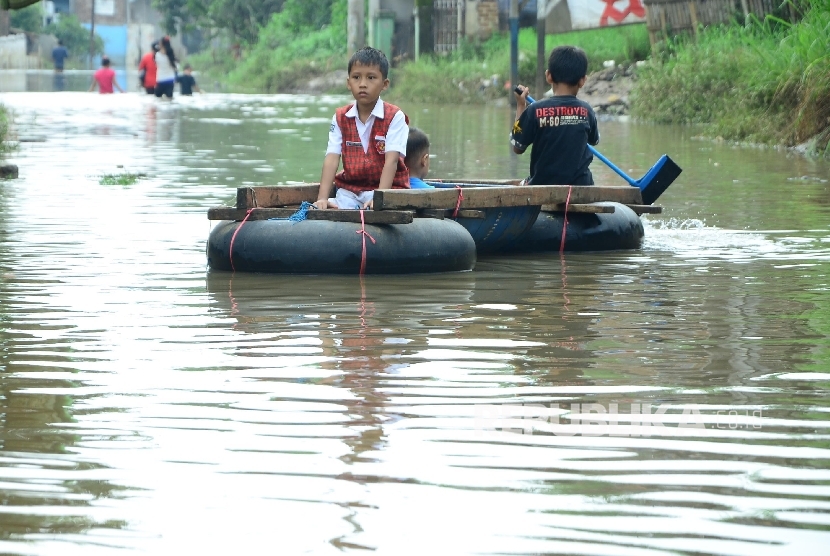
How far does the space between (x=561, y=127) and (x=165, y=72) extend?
1042 inches

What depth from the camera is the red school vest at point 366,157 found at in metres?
8.41

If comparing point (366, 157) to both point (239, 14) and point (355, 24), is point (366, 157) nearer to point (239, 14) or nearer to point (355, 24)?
point (355, 24)

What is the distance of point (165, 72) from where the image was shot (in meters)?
34.5

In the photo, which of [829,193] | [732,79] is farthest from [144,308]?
[732,79]

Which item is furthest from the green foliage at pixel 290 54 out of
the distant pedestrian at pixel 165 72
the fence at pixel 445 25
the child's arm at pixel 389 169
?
the child's arm at pixel 389 169

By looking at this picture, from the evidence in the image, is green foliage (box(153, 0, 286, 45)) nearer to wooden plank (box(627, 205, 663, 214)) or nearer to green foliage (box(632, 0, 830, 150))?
green foliage (box(632, 0, 830, 150))

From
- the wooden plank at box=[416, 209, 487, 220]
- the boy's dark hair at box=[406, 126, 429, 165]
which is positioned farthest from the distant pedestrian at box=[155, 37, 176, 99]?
the wooden plank at box=[416, 209, 487, 220]

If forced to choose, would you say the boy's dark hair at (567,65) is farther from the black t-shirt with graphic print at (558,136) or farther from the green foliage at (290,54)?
the green foliage at (290,54)

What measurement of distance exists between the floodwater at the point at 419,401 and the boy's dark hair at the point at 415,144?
2.81ft

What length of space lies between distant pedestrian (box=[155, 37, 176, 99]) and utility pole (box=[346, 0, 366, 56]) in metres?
11.9

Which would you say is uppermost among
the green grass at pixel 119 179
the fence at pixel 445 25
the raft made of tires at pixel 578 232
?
the fence at pixel 445 25

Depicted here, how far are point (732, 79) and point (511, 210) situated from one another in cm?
1251

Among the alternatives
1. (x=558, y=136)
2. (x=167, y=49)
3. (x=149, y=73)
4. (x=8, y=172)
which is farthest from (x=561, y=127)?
(x=149, y=73)

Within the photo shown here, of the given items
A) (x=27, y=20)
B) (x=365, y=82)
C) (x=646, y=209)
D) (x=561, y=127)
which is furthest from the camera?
(x=27, y=20)
